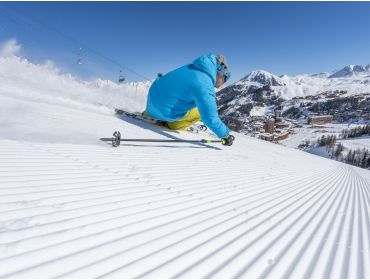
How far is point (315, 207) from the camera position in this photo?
13.6 feet

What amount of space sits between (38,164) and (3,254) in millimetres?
1662

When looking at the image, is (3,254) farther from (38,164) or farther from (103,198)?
(38,164)

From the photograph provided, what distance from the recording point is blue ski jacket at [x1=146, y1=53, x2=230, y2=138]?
20.4 ft

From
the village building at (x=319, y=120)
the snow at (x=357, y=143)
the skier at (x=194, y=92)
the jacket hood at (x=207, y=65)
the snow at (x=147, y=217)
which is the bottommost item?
the snow at (x=147, y=217)

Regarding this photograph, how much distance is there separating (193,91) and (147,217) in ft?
13.7

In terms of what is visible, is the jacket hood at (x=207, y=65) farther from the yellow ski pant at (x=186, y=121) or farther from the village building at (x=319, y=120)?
the village building at (x=319, y=120)

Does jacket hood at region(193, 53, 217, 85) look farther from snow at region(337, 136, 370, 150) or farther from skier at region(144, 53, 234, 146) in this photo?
snow at region(337, 136, 370, 150)

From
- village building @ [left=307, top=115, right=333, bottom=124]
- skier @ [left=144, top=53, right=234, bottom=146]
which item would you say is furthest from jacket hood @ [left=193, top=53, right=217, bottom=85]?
village building @ [left=307, top=115, right=333, bottom=124]

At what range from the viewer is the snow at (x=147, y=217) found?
5.98 feet

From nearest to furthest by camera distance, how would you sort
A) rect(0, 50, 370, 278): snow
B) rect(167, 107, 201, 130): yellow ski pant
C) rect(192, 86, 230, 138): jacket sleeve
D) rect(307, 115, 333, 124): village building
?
rect(0, 50, 370, 278): snow < rect(192, 86, 230, 138): jacket sleeve < rect(167, 107, 201, 130): yellow ski pant < rect(307, 115, 333, 124): village building

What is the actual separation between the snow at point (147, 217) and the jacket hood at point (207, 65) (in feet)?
7.20

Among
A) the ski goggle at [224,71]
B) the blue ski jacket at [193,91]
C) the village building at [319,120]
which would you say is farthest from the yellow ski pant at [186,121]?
the village building at [319,120]

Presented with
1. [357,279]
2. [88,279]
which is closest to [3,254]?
[88,279]

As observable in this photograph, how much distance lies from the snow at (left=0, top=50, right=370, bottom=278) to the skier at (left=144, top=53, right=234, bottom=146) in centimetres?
152
